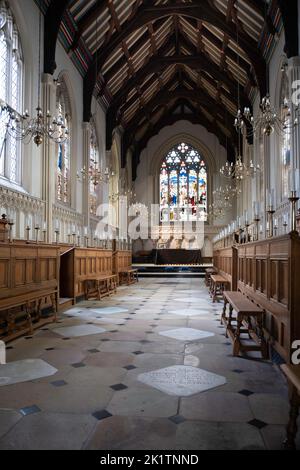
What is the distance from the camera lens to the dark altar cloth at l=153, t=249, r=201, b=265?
65.5ft

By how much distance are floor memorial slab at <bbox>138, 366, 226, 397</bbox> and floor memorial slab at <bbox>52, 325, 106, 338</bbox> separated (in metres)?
1.84

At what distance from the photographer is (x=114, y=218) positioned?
719 inches

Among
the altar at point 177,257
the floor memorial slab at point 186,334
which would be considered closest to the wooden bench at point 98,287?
the floor memorial slab at point 186,334

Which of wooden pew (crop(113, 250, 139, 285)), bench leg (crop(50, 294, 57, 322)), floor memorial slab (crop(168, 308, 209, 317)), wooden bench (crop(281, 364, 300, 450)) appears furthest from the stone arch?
wooden bench (crop(281, 364, 300, 450))

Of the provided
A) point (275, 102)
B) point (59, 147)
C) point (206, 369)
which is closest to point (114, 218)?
point (59, 147)

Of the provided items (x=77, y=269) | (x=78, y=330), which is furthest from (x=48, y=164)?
(x=78, y=330)

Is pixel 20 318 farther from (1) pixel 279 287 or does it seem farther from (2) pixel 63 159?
(2) pixel 63 159

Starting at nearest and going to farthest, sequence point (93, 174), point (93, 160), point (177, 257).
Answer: point (93, 174) → point (93, 160) → point (177, 257)

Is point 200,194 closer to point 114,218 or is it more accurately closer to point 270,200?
point 114,218

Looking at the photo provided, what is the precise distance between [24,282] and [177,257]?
49.7 feet

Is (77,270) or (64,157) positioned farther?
(64,157)

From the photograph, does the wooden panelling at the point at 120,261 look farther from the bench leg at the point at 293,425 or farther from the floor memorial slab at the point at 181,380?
the bench leg at the point at 293,425

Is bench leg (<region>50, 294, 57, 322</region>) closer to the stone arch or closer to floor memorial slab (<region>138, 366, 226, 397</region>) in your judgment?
floor memorial slab (<region>138, 366, 226, 397</region>)

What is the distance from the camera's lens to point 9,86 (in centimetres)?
819
